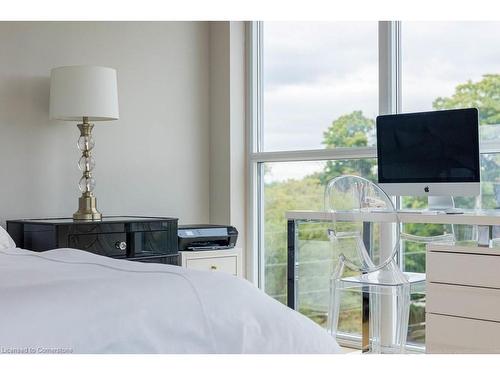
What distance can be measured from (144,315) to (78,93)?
7.73 ft

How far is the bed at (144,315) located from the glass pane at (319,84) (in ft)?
8.26

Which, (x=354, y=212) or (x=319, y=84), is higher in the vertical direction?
(x=319, y=84)

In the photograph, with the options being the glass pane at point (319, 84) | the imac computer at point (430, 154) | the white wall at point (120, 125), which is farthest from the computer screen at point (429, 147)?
the white wall at point (120, 125)

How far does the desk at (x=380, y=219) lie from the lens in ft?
10.1

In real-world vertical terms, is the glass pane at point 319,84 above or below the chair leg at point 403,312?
above

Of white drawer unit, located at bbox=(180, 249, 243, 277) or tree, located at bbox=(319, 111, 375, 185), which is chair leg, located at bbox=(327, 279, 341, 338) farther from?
tree, located at bbox=(319, 111, 375, 185)

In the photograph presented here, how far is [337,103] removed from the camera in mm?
4488

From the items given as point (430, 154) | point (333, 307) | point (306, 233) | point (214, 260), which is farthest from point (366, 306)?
point (214, 260)

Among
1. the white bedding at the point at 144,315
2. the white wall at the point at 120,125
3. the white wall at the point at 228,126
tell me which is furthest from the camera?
the white wall at the point at 228,126

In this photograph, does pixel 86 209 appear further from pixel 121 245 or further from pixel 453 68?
pixel 453 68

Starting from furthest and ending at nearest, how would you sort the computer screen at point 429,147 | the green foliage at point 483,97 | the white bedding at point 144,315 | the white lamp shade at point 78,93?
the white lamp shade at point 78,93, the green foliage at point 483,97, the computer screen at point 429,147, the white bedding at point 144,315

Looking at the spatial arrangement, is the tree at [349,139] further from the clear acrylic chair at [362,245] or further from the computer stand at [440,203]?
the clear acrylic chair at [362,245]

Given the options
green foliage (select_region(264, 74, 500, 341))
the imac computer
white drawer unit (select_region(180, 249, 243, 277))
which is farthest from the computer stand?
white drawer unit (select_region(180, 249, 243, 277))
